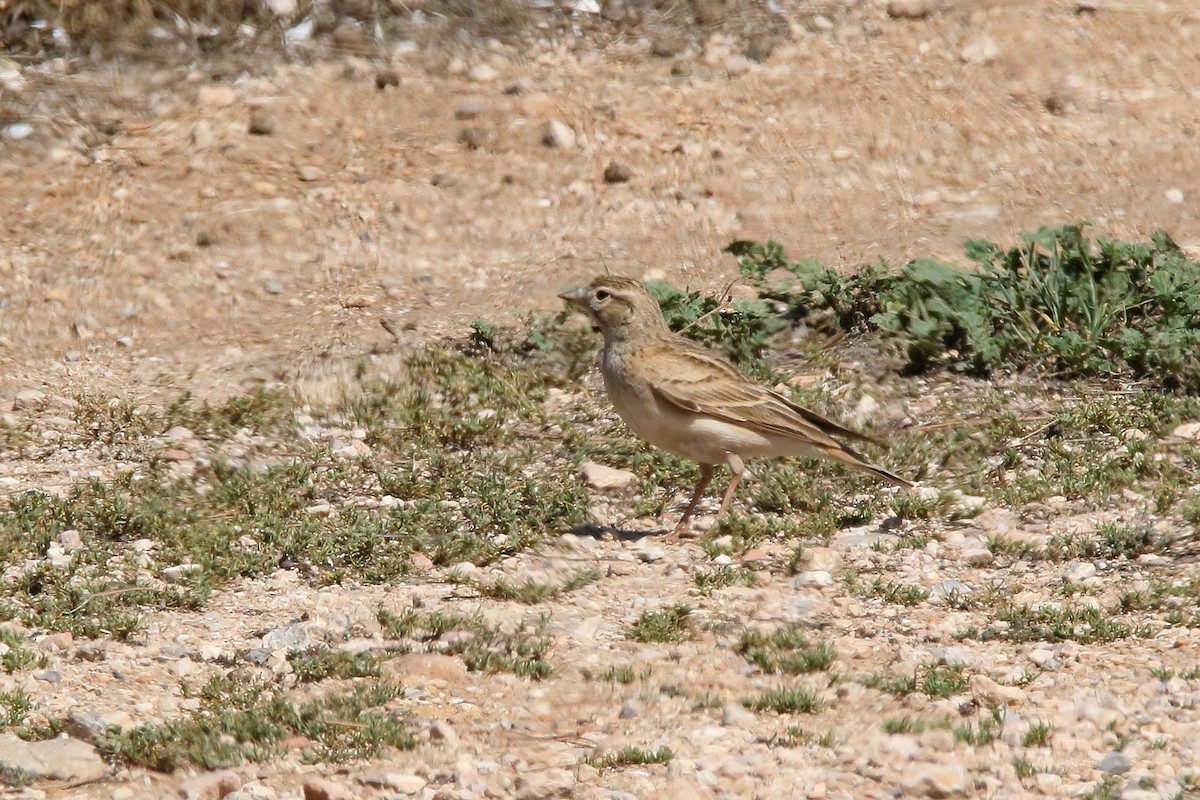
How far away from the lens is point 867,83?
48.2ft

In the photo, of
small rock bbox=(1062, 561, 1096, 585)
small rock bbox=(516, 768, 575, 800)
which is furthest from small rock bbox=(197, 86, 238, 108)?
small rock bbox=(516, 768, 575, 800)

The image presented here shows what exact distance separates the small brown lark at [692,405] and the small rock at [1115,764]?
9.73 ft

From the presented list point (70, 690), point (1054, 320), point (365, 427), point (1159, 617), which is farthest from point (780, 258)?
point (70, 690)

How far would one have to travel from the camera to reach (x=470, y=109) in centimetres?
1425

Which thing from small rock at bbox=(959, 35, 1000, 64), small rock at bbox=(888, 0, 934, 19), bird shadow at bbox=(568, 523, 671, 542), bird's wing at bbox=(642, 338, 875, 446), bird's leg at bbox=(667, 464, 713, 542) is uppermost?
small rock at bbox=(888, 0, 934, 19)

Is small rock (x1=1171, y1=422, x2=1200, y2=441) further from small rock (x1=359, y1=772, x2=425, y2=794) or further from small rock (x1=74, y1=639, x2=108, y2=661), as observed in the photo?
small rock (x1=74, y1=639, x2=108, y2=661)

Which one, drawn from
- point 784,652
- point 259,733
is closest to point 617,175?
point 784,652

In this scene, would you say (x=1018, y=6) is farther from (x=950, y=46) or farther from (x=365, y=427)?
(x=365, y=427)

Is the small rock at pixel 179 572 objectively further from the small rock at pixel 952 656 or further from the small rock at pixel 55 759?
the small rock at pixel 952 656

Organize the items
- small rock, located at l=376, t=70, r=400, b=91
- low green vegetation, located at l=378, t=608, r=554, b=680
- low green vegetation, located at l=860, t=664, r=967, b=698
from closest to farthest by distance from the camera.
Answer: low green vegetation, located at l=860, t=664, r=967, b=698
low green vegetation, located at l=378, t=608, r=554, b=680
small rock, located at l=376, t=70, r=400, b=91

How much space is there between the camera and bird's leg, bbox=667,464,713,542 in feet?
29.5

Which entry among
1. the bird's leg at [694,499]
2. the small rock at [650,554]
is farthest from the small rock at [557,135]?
the small rock at [650,554]

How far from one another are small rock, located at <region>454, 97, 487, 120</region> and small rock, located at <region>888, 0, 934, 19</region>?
398 cm

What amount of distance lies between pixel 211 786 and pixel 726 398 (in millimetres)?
3863
